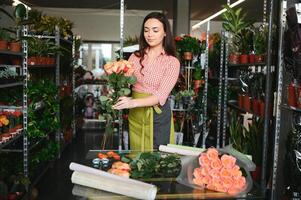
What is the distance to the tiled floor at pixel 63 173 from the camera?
3.89 m

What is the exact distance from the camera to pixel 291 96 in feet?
7.83

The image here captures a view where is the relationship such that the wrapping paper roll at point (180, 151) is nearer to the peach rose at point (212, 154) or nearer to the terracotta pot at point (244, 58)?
the peach rose at point (212, 154)

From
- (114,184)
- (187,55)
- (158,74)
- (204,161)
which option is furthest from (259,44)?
(114,184)

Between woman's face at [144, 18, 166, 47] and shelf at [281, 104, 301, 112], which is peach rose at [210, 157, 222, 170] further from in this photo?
shelf at [281, 104, 301, 112]

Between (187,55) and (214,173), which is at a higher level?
(187,55)

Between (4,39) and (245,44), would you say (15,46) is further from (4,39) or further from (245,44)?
(245,44)

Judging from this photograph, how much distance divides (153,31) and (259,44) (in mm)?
2138

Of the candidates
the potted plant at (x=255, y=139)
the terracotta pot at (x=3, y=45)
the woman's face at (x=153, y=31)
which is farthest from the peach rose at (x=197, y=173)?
the terracotta pot at (x=3, y=45)

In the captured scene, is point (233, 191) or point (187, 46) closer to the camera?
point (233, 191)

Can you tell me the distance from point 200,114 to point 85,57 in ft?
30.5

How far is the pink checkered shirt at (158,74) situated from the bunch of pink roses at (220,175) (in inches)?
27.4

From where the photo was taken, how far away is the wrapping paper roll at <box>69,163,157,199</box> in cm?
117

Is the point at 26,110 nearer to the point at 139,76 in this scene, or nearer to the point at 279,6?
the point at 139,76

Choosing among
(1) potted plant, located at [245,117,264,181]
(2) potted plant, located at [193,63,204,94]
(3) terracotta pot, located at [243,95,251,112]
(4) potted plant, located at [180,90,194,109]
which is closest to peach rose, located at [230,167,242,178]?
(1) potted plant, located at [245,117,264,181]
